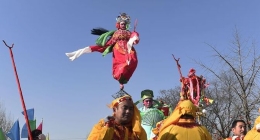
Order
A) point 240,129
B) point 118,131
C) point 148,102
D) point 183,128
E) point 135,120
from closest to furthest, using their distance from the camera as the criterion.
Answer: point 118,131 < point 135,120 < point 183,128 < point 240,129 < point 148,102

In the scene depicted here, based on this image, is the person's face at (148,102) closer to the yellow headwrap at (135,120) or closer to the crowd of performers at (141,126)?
the crowd of performers at (141,126)

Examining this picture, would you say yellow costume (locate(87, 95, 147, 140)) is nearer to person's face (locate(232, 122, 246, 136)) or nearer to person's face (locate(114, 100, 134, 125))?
person's face (locate(114, 100, 134, 125))

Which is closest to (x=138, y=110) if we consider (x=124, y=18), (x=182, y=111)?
(x=182, y=111)

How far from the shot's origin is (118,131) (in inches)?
148

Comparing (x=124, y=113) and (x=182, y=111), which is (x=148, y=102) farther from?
(x=124, y=113)

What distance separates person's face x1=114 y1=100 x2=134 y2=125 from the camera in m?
3.84

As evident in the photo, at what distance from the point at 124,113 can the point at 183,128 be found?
0.94 m

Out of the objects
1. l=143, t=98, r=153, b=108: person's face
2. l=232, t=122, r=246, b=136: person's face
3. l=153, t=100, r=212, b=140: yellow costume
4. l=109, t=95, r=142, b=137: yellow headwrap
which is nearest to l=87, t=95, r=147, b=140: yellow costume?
l=109, t=95, r=142, b=137: yellow headwrap

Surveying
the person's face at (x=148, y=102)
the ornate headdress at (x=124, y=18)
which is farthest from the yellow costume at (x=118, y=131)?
the ornate headdress at (x=124, y=18)

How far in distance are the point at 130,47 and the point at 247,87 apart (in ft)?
21.1

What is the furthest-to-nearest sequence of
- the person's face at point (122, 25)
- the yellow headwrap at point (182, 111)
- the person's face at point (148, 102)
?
the person's face at point (122, 25)
the person's face at point (148, 102)
the yellow headwrap at point (182, 111)

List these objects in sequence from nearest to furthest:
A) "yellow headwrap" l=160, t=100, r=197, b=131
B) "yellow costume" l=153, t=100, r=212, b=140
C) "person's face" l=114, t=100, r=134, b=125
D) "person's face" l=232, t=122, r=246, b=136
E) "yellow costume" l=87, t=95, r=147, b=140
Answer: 1. "yellow costume" l=87, t=95, r=147, b=140
2. "person's face" l=114, t=100, r=134, b=125
3. "yellow costume" l=153, t=100, r=212, b=140
4. "yellow headwrap" l=160, t=100, r=197, b=131
5. "person's face" l=232, t=122, r=246, b=136

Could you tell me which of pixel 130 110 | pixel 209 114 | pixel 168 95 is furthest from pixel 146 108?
pixel 168 95

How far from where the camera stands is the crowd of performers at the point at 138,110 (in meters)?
3.84
